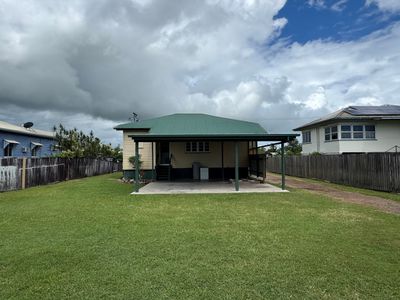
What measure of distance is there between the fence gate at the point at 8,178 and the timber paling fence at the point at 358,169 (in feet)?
53.8

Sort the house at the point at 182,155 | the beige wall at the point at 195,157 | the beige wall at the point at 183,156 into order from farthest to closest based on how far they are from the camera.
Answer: the beige wall at the point at 195,157
the beige wall at the point at 183,156
the house at the point at 182,155

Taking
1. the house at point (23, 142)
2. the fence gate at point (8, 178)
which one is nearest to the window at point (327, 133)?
the fence gate at point (8, 178)

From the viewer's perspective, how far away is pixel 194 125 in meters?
18.3

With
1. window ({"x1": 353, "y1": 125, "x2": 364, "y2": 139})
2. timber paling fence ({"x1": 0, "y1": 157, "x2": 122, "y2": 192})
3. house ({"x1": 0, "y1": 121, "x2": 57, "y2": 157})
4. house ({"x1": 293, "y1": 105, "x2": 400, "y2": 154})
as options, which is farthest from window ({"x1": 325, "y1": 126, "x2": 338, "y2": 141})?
house ({"x1": 0, "y1": 121, "x2": 57, "y2": 157})

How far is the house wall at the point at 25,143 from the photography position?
73.1ft

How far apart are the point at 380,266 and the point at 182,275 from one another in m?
2.80

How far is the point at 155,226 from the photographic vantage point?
6492 millimetres

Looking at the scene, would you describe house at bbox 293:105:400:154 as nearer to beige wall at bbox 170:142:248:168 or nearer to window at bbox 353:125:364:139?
window at bbox 353:125:364:139

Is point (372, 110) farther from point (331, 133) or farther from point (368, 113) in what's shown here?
point (331, 133)

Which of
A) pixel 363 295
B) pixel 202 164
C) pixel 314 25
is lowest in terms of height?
pixel 363 295

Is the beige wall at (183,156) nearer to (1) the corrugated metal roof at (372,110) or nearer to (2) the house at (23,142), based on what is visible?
(1) the corrugated metal roof at (372,110)

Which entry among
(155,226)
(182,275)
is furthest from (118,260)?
(155,226)

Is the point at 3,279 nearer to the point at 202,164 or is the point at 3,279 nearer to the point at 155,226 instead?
the point at 155,226

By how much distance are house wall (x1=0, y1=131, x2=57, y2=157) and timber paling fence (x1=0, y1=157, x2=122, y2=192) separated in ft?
19.7
